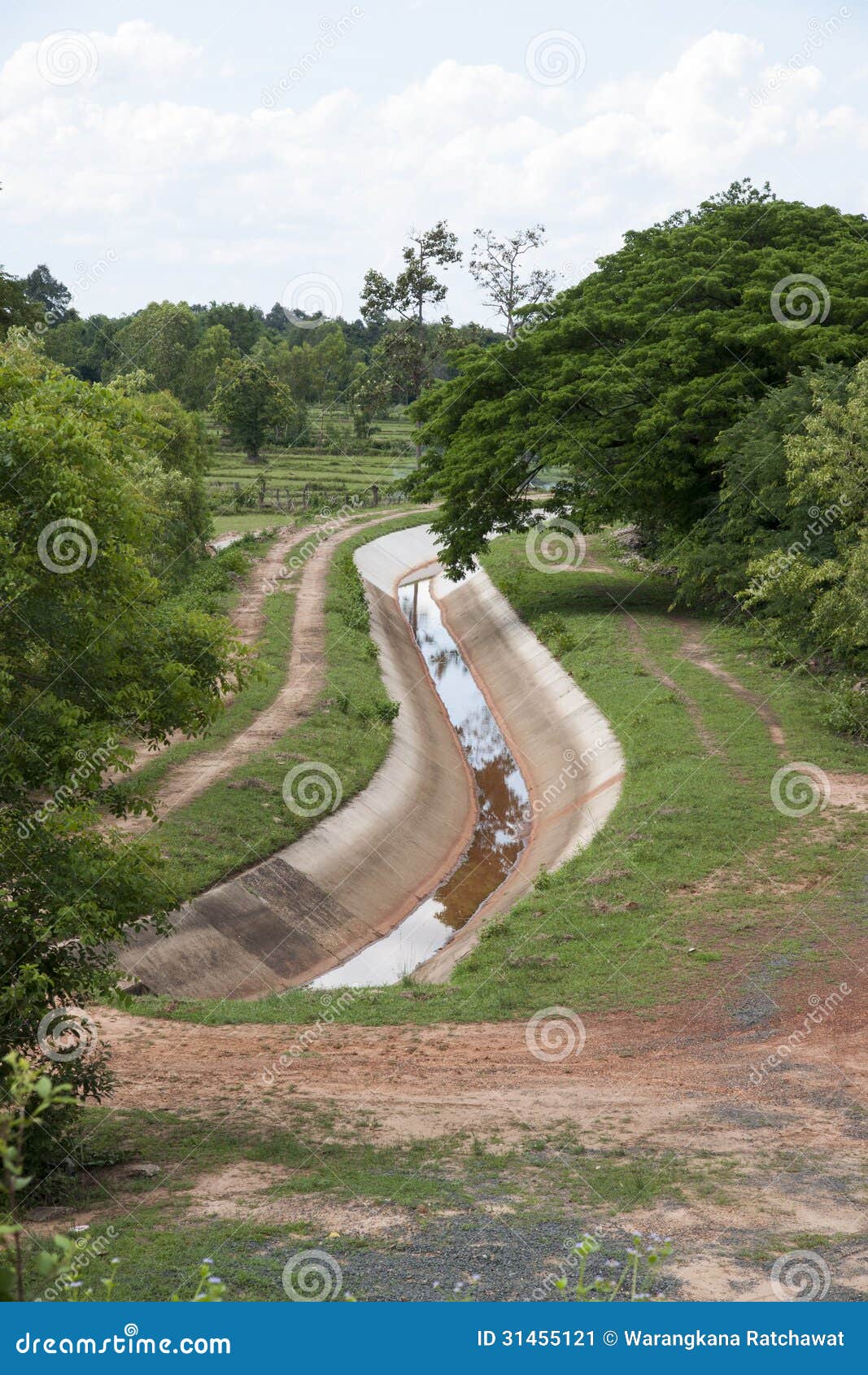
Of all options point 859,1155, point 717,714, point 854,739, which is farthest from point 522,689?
point 859,1155

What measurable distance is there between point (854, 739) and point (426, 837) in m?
10.7

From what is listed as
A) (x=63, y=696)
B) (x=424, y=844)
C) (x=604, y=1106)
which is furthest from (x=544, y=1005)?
(x=424, y=844)

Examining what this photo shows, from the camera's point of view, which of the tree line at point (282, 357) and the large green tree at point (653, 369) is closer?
the large green tree at point (653, 369)

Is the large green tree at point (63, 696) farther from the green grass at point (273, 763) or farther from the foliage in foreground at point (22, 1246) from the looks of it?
the green grass at point (273, 763)

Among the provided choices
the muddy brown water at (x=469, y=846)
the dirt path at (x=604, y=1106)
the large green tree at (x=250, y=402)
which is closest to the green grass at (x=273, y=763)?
the dirt path at (x=604, y=1106)

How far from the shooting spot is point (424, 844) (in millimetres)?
29547

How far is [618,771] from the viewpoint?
2966cm

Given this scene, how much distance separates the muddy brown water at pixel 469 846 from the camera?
23.8 m

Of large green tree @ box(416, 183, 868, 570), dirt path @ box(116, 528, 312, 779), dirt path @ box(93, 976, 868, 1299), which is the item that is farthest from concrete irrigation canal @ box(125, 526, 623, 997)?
large green tree @ box(416, 183, 868, 570)

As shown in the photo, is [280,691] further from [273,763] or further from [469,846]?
[469,846]

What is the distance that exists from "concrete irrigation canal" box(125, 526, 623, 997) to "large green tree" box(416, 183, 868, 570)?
639cm

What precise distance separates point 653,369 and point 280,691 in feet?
55.6

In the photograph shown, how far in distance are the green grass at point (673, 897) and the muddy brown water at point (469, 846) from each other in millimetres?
2972

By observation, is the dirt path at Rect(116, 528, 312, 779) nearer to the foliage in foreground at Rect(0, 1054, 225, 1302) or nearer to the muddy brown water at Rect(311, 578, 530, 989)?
the muddy brown water at Rect(311, 578, 530, 989)
